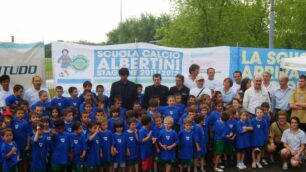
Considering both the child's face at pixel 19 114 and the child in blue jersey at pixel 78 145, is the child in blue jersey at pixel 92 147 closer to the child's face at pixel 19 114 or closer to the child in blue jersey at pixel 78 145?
the child in blue jersey at pixel 78 145

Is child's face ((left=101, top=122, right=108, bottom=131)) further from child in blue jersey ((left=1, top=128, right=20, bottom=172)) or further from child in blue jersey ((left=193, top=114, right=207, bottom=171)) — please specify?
child in blue jersey ((left=193, top=114, right=207, bottom=171))

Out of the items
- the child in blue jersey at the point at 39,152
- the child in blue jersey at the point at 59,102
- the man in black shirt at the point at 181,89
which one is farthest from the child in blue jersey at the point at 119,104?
the child in blue jersey at the point at 39,152

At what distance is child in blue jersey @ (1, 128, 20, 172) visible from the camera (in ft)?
20.0

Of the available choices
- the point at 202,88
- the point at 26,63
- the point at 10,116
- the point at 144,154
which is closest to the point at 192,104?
the point at 202,88

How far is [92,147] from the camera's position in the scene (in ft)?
21.6

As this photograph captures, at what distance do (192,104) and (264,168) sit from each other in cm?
198

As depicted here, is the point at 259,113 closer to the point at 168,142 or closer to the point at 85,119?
the point at 168,142

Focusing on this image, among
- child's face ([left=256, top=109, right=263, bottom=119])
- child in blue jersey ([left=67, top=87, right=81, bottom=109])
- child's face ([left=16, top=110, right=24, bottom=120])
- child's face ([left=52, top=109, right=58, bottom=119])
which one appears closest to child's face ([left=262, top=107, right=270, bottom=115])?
child's face ([left=256, top=109, right=263, bottom=119])

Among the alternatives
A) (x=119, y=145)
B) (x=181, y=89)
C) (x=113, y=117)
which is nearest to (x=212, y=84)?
(x=181, y=89)

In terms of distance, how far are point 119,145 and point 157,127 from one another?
2.57 ft

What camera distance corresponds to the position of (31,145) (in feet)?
21.8

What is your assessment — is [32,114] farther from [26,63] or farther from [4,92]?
[26,63]

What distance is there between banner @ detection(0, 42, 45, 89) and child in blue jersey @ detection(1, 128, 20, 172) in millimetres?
3022

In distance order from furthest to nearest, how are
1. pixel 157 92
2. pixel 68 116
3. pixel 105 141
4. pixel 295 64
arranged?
pixel 295 64, pixel 157 92, pixel 68 116, pixel 105 141
